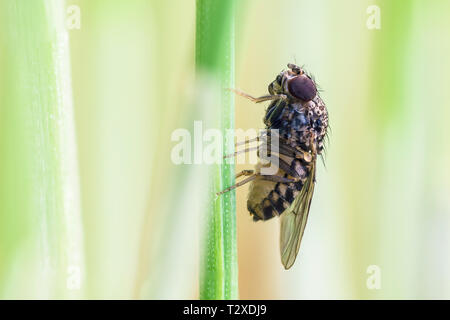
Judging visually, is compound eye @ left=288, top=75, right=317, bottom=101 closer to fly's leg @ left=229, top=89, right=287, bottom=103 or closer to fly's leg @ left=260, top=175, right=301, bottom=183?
fly's leg @ left=229, top=89, right=287, bottom=103

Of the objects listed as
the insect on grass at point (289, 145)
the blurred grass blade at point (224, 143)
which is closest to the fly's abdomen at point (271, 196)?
the insect on grass at point (289, 145)

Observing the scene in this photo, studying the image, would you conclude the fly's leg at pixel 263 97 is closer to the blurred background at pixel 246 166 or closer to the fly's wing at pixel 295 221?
the blurred background at pixel 246 166

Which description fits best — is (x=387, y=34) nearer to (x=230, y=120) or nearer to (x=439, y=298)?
(x=230, y=120)

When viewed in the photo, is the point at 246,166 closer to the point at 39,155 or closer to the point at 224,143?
the point at 224,143

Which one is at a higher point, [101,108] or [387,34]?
[387,34]

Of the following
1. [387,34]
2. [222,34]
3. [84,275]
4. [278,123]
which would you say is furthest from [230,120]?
[278,123]

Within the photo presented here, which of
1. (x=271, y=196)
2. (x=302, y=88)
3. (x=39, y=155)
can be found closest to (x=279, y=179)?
(x=271, y=196)
